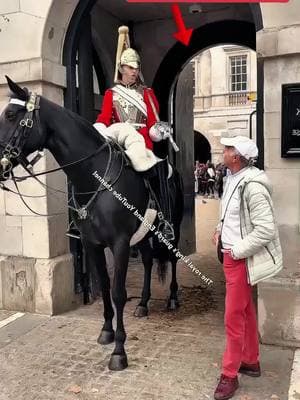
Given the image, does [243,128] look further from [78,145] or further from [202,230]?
[78,145]

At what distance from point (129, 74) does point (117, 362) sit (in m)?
2.68

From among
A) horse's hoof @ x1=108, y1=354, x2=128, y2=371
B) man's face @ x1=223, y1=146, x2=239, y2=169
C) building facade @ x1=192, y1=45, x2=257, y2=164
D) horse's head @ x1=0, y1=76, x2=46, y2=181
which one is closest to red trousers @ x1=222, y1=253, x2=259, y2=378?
man's face @ x1=223, y1=146, x2=239, y2=169

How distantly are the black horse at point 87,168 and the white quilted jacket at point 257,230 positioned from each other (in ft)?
3.86

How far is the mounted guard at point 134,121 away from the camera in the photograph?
4.35m

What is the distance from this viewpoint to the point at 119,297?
13.3 feet

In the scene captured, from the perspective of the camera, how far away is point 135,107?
4.72 m

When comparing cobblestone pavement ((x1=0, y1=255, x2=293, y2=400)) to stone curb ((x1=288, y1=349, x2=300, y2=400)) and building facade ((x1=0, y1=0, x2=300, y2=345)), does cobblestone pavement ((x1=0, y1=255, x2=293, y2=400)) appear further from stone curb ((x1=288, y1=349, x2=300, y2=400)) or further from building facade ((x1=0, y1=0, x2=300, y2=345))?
building facade ((x1=0, y1=0, x2=300, y2=345))

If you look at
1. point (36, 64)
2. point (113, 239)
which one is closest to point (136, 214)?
point (113, 239)

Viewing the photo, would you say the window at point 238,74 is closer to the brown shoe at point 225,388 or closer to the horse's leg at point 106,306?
the horse's leg at point 106,306

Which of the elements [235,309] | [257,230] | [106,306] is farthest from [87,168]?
[235,309]

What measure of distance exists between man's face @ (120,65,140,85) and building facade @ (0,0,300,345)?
97 centimetres

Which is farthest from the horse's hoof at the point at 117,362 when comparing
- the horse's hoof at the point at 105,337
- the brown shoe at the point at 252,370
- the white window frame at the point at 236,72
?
the white window frame at the point at 236,72

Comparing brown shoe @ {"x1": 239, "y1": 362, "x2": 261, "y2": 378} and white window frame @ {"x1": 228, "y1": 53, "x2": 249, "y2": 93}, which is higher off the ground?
white window frame @ {"x1": 228, "y1": 53, "x2": 249, "y2": 93}

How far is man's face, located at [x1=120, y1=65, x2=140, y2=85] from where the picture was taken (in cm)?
459
